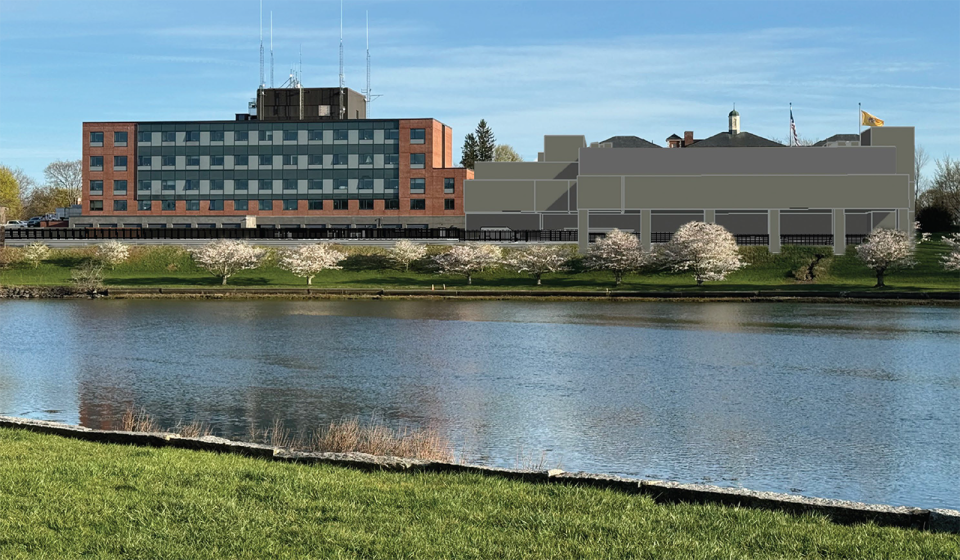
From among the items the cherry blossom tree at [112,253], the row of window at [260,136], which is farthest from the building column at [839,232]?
the cherry blossom tree at [112,253]

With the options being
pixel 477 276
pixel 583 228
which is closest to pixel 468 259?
pixel 477 276

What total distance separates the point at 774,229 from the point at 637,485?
88.0 meters

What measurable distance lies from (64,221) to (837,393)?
132533 millimetres

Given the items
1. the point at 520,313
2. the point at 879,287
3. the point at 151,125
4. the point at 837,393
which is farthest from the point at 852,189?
the point at 151,125

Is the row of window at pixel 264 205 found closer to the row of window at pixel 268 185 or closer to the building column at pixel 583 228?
the row of window at pixel 268 185

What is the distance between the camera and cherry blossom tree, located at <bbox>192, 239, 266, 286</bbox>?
9238 centimetres

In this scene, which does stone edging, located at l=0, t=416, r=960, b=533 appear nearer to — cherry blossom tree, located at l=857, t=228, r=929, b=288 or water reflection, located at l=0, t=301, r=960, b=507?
water reflection, located at l=0, t=301, r=960, b=507

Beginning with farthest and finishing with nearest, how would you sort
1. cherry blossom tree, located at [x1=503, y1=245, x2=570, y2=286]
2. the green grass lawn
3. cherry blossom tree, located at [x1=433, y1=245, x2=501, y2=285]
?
cherry blossom tree, located at [x1=433, y1=245, x2=501, y2=285] < cherry blossom tree, located at [x1=503, y1=245, x2=570, y2=286] < the green grass lawn

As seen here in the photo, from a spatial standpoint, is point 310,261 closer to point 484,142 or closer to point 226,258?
point 226,258

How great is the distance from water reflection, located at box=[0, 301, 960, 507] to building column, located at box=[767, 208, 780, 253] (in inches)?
1362

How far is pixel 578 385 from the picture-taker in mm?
31875

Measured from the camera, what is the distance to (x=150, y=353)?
134ft

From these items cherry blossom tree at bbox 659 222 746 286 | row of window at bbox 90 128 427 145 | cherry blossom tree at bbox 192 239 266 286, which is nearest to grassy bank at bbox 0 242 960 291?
cherry blossom tree at bbox 192 239 266 286

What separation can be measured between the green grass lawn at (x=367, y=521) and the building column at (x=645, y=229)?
83.3m
